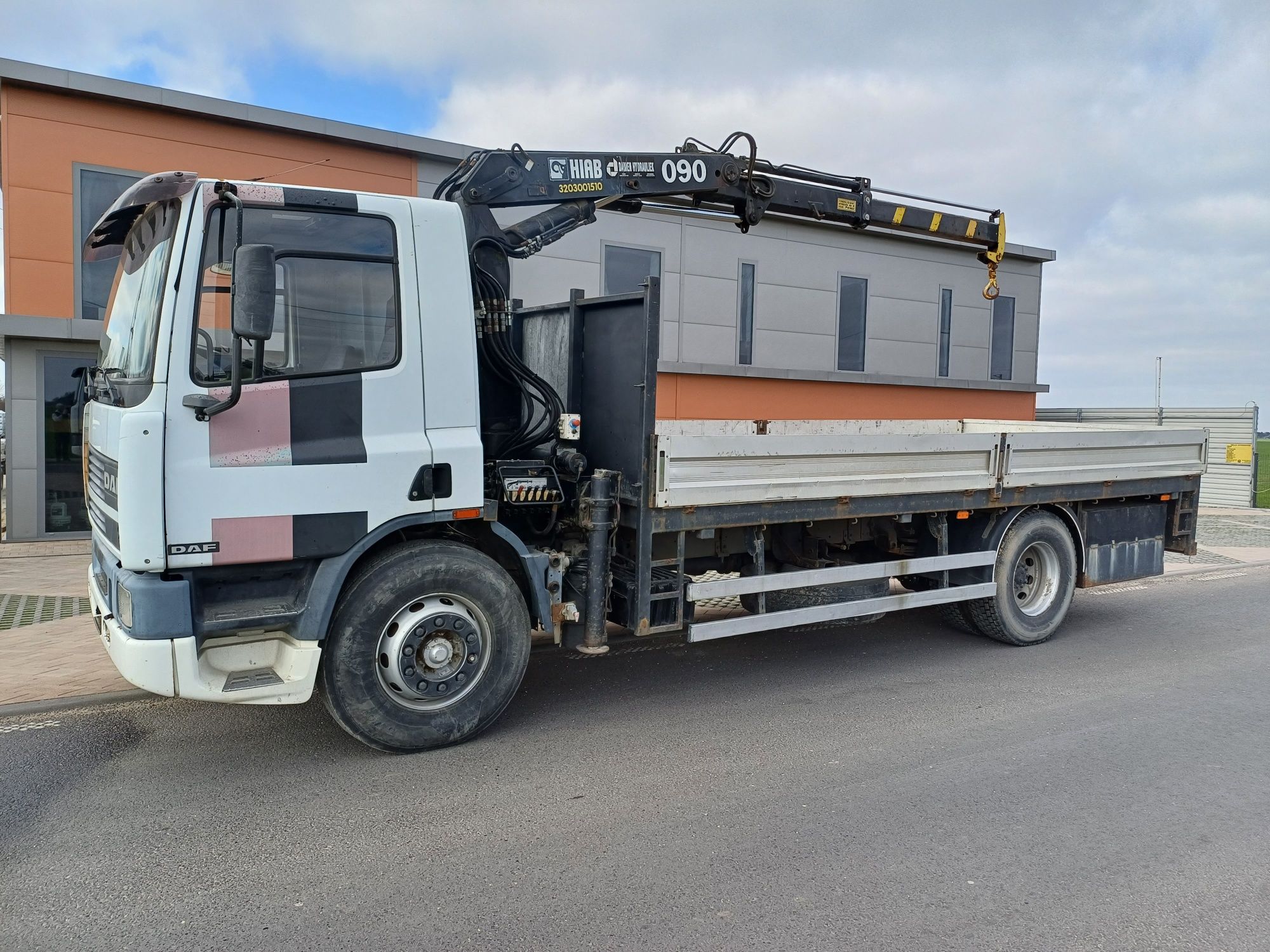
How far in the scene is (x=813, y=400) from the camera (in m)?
16.1

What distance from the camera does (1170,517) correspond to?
852 cm

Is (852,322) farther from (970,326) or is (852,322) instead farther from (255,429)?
(255,429)

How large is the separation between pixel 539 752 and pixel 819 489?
2.42m

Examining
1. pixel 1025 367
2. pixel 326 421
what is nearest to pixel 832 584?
pixel 326 421

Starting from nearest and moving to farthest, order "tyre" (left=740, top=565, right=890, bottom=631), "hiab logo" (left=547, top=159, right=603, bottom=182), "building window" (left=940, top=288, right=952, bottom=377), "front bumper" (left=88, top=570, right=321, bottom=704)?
"front bumper" (left=88, top=570, right=321, bottom=704)
"hiab logo" (left=547, top=159, right=603, bottom=182)
"tyre" (left=740, top=565, right=890, bottom=631)
"building window" (left=940, top=288, right=952, bottom=377)

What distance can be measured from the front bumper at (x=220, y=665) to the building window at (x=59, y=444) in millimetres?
8167

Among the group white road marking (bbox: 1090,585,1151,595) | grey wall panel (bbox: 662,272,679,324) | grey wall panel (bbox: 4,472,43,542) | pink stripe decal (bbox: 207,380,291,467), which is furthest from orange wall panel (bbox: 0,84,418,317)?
white road marking (bbox: 1090,585,1151,595)

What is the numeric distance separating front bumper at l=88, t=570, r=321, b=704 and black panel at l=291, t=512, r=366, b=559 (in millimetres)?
446

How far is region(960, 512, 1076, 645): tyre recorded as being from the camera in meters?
7.29

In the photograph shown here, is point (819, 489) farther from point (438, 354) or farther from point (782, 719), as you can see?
point (438, 354)

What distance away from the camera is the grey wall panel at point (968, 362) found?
18250 millimetres

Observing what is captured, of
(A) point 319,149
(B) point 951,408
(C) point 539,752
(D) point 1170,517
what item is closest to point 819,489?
(C) point 539,752

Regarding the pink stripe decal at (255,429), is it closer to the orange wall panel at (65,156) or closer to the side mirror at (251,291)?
the side mirror at (251,291)

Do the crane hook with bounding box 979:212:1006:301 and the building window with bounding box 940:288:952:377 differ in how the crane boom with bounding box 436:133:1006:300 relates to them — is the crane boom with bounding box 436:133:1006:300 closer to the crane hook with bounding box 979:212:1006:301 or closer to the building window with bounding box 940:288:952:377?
the crane hook with bounding box 979:212:1006:301
